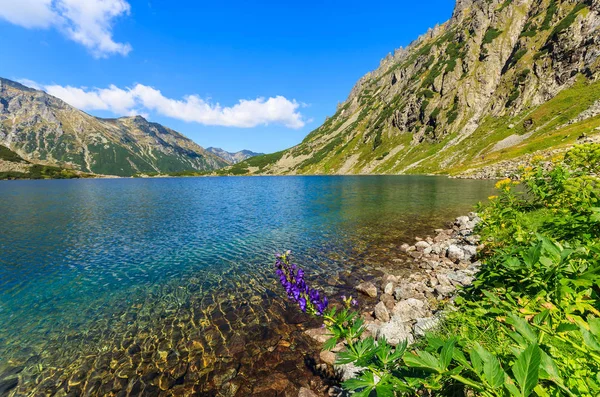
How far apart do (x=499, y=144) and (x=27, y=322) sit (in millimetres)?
187270

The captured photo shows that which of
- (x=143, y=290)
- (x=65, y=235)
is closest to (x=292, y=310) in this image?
(x=143, y=290)

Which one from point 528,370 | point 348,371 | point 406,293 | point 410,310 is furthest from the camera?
point 406,293

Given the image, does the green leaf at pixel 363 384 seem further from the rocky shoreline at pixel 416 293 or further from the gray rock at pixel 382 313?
the gray rock at pixel 382 313

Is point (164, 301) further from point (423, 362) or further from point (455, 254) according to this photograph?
point (455, 254)

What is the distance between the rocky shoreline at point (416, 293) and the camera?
35.4 feet

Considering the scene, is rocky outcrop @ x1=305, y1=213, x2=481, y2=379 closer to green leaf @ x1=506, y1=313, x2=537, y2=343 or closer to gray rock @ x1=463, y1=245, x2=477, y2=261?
gray rock @ x1=463, y1=245, x2=477, y2=261

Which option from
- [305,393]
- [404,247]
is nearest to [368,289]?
[305,393]

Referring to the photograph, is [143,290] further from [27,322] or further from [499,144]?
[499,144]

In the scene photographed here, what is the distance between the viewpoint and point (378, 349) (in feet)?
12.9

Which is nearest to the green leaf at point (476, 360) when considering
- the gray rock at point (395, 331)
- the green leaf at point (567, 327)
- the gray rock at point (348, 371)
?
the green leaf at point (567, 327)

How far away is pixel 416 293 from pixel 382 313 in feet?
10.2

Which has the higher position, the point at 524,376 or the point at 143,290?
the point at 524,376

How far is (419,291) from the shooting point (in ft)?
51.7

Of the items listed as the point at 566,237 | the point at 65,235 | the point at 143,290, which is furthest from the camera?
the point at 65,235
